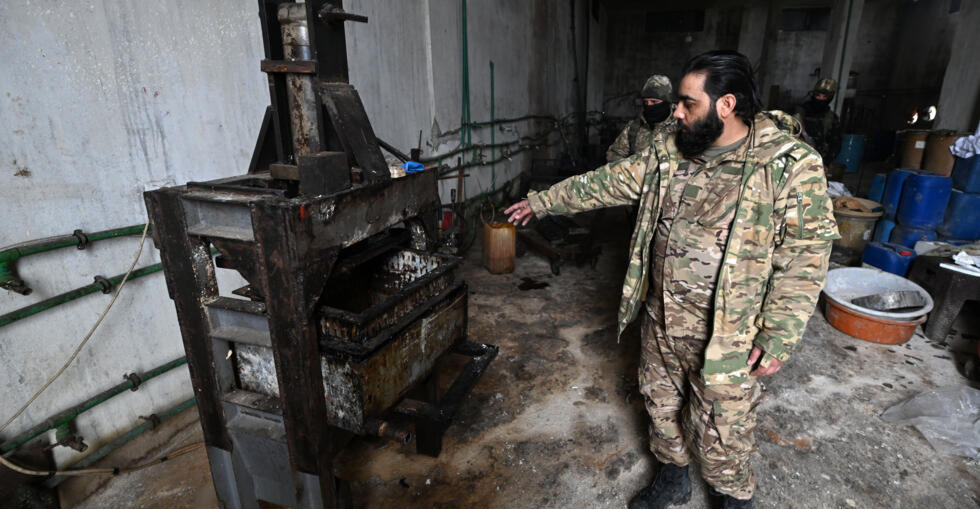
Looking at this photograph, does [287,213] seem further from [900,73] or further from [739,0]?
[900,73]

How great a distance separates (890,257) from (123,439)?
6054 millimetres

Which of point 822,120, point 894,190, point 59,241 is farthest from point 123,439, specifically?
point 822,120

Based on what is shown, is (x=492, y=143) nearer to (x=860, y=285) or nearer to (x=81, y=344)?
(x=860, y=285)

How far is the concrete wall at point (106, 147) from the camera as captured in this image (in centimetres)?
199

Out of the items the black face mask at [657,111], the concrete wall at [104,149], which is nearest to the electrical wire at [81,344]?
the concrete wall at [104,149]

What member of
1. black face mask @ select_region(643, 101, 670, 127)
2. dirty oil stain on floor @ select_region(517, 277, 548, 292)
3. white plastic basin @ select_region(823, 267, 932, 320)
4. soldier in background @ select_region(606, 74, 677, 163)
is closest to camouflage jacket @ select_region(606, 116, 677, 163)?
soldier in background @ select_region(606, 74, 677, 163)

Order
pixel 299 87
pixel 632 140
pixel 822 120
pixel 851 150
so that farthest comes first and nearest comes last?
pixel 851 150 < pixel 822 120 < pixel 632 140 < pixel 299 87

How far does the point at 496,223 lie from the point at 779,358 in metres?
3.61

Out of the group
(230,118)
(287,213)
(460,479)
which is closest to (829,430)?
(460,479)

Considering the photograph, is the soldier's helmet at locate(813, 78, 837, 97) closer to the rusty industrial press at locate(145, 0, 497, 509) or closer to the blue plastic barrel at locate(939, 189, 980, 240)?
the blue plastic barrel at locate(939, 189, 980, 240)

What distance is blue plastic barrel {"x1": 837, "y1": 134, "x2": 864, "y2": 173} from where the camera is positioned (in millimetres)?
10602

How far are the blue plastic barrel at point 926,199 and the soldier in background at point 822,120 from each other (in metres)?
1.65

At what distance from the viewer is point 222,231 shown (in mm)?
1649

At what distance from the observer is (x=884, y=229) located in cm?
514
